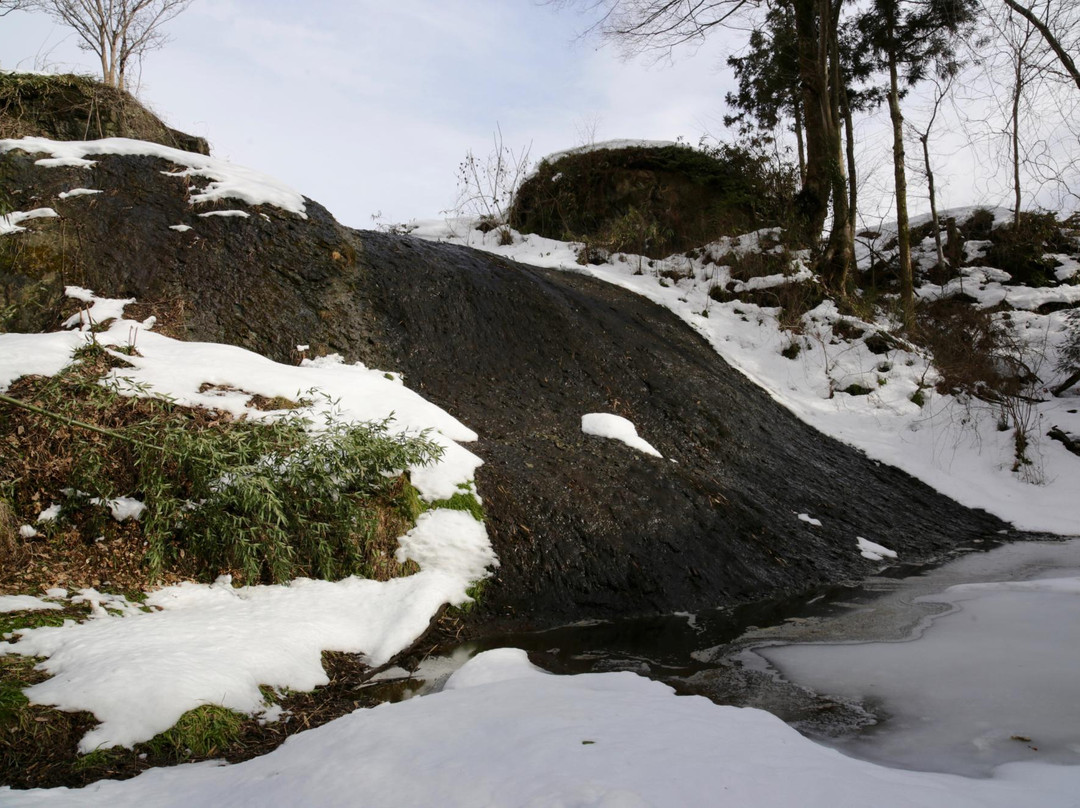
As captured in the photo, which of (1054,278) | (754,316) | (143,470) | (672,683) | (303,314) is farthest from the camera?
(1054,278)

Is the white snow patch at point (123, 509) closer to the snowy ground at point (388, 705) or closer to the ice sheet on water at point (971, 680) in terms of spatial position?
the snowy ground at point (388, 705)

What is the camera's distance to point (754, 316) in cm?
1318

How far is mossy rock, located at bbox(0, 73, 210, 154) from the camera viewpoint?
8445mm

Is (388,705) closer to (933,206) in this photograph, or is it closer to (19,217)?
(19,217)

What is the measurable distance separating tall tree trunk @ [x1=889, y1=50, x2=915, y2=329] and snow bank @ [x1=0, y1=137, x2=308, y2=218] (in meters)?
10.9

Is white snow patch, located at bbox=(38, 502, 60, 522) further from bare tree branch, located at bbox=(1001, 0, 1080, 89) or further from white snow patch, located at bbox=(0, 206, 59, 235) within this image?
bare tree branch, located at bbox=(1001, 0, 1080, 89)

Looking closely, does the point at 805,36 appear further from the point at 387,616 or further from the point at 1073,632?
the point at 387,616

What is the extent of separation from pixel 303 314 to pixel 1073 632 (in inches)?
275

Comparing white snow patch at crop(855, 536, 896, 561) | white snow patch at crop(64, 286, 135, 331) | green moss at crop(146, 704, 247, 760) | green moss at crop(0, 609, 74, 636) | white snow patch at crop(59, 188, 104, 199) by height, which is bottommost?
green moss at crop(146, 704, 247, 760)

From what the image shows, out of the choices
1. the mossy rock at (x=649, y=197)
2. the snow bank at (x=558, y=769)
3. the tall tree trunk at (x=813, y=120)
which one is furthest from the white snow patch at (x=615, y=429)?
the tall tree trunk at (x=813, y=120)

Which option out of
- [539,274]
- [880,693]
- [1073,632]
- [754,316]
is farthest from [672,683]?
[754,316]

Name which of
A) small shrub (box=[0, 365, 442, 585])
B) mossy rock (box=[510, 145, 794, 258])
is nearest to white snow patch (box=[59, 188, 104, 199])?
small shrub (box=[0, 365, 442, 585])

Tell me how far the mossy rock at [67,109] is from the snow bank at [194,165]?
35.2 inches

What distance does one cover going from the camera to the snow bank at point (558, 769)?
1951mm
